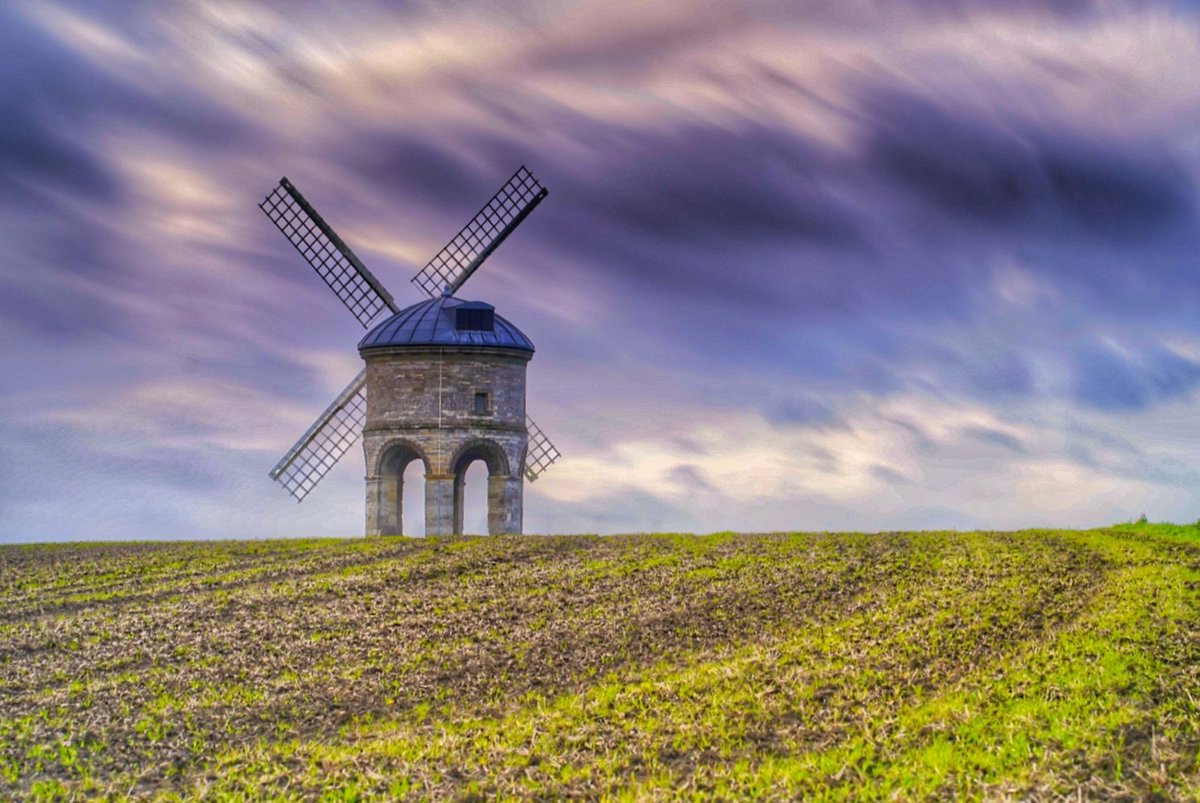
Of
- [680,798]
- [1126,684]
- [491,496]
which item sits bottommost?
[680,798]

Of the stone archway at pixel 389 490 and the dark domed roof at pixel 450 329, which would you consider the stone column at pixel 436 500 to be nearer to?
the stone archway at pixel 389 490

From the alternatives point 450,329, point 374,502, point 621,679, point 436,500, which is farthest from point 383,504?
point 621,679

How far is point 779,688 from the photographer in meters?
17.7

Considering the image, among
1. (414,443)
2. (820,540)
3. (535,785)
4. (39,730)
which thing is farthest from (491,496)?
(535,785)

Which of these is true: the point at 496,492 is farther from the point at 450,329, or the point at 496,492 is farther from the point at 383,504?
the point at 450,329

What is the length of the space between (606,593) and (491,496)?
66.1 ft

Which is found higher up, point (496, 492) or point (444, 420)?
point (444, 420)

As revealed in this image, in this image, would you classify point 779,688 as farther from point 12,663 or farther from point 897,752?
point 12,663

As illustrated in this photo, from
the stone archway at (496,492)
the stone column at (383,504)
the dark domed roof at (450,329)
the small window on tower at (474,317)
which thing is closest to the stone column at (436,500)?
the stone archway at (496,492)

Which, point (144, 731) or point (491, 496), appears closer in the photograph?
point (144, 731)

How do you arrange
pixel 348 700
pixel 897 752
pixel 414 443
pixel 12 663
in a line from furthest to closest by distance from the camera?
pixel 414 443 < pixel 12 663 < pixel 348 700 < pixel 897 752

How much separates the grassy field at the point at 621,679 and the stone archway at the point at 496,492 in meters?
13.8

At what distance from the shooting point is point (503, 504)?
46.0 m

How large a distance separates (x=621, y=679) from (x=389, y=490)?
93.3 feet
